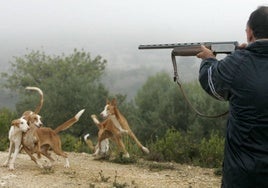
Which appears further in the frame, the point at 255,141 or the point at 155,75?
the point at 155,75

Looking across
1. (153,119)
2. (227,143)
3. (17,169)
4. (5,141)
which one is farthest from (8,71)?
(227,143)

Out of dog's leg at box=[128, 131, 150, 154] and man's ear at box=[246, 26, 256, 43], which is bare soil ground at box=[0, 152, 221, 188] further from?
man's ear at box=[246, 26, 256, 43]

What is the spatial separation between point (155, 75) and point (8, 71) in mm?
21687

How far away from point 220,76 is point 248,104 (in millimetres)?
257

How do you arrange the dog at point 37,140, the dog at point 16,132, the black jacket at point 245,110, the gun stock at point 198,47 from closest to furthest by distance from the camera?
1. the black jacket at point 245,110
2. the gun stock at point 198,47
3. the dog at point 16,132
4. the dog at point 37,140

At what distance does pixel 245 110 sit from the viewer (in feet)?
10.5

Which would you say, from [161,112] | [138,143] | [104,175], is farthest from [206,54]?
[161,112]

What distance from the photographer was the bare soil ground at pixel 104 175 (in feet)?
25.5

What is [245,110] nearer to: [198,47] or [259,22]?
[259,22]

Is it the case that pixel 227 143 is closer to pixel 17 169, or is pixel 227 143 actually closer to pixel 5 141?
pixel 17 169

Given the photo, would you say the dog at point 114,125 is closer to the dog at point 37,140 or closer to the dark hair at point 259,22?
the dog at point 37,140

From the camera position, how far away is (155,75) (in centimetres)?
3672

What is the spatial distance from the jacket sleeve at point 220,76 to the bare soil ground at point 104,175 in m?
4.38

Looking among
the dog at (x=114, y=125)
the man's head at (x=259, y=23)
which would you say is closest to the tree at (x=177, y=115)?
the dog at (x=114, y=125)
